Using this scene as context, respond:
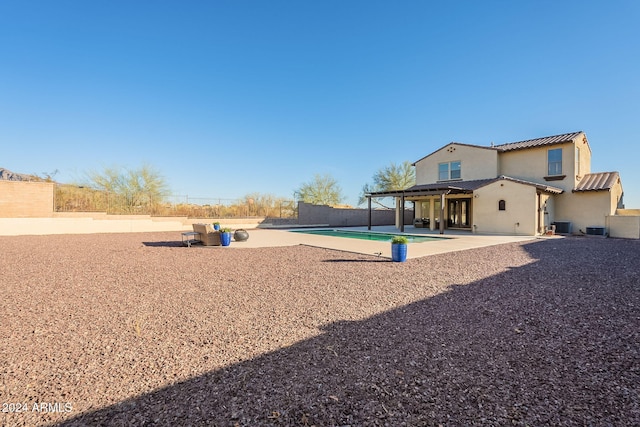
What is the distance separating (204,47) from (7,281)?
16517 millimetres

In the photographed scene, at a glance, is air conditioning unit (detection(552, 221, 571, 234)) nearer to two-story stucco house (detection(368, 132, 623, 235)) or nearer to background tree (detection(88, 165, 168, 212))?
two-story stucco house (detection(368, 132, 623, 235))

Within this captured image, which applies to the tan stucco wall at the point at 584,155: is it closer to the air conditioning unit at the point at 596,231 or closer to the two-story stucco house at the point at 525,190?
the two-story stucco house at the point at 525,190

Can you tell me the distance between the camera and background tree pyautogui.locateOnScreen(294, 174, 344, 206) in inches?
1411

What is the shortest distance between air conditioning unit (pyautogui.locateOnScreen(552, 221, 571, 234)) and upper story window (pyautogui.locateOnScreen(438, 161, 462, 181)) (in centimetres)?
668

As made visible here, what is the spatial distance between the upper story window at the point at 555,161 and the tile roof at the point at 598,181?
151 cm

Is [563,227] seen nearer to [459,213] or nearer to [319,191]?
[459,213]

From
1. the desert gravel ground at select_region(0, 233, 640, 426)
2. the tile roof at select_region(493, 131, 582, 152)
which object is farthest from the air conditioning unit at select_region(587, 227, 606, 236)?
the desert gravel ground at select_region(0, 233, 640, 426)

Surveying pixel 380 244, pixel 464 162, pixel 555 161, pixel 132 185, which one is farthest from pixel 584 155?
pixel 132 185

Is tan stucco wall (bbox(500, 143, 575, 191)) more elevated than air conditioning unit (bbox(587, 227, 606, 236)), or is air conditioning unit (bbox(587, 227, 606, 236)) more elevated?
tan stucco wall (bbox(500, 143, 575, 191))

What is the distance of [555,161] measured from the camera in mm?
18578

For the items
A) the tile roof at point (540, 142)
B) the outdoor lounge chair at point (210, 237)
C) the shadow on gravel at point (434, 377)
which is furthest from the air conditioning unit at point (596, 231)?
the outdoor lounge chair at point (210, 237)

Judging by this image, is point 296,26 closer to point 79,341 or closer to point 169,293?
point 169,293

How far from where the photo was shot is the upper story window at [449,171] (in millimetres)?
21781

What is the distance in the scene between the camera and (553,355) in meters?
3.01
